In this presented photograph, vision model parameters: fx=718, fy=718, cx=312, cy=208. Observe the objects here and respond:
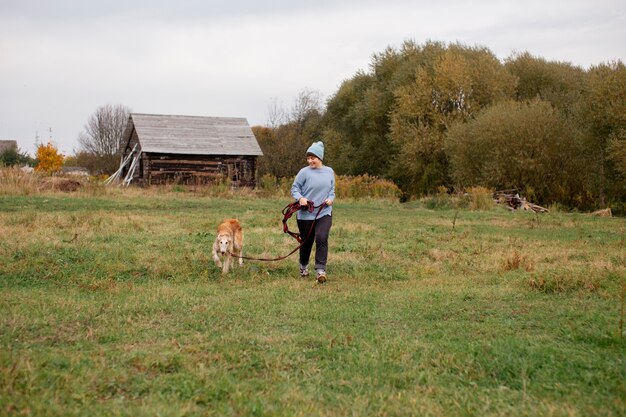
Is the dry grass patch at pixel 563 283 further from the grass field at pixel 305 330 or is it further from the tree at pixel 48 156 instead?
the tree at pixel 48 156

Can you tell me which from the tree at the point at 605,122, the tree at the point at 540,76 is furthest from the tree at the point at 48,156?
the tree at the point at 605,122

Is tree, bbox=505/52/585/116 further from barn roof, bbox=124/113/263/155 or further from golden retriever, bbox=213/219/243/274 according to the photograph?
golden retriever, bbox=213/219/243/274

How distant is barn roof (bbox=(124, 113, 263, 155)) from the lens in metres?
44.6

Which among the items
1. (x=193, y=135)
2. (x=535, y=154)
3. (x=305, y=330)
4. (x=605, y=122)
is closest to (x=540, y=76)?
(x=535, y=154)

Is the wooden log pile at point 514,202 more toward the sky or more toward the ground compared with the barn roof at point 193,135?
more toward the ground

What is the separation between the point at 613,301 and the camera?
928cm

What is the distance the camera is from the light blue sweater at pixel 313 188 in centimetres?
1195

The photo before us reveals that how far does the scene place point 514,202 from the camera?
1410 inches

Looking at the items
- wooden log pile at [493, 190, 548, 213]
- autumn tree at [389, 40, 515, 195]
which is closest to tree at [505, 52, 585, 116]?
autumn tree at [389, 40, 515, 195]

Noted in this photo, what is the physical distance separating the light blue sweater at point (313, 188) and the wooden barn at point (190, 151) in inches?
1255

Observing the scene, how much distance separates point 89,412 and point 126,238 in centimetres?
1061

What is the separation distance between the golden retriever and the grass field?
23 cm

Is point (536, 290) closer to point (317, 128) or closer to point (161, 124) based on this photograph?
point (161, 124)

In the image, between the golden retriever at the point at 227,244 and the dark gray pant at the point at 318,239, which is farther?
the golden retriever at the point at 227,244
